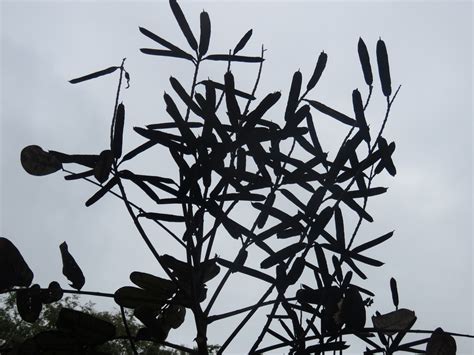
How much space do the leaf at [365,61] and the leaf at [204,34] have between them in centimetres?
48

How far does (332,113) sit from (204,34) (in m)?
0.49

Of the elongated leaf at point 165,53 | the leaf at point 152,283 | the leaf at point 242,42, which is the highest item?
the leaf at point 242,42

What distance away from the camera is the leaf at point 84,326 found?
3.66 ft

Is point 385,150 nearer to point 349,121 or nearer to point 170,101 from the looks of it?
point 349,121

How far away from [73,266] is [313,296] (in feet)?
2.24

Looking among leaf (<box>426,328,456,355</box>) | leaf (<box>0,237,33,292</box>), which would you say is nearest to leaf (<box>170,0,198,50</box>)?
leaf (<box>0,237,33,292</box>)

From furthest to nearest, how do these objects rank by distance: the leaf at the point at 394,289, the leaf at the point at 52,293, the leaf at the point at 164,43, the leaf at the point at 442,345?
the leaf at the point at 164,43
the leaf at the point at 394,289
the leaf at the point at 52,293
the leaf at the point at 442,345

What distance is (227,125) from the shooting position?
1.30 m

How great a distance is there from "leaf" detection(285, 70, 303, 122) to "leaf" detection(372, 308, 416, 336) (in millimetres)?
609

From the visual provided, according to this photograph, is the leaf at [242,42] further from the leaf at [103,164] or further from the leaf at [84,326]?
the leaf at [84,326]

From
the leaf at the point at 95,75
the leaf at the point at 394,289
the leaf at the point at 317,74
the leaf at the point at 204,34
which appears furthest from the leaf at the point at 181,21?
the leaf at the point at 394,289

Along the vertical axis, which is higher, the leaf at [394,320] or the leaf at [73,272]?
the leaf at [73,272]

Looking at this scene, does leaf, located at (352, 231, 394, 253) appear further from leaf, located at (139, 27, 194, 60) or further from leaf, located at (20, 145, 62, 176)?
leaf, located at (20, 145, 62, 176)

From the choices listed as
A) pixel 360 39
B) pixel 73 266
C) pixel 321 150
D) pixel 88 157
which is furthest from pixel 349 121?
pixel 73 266
